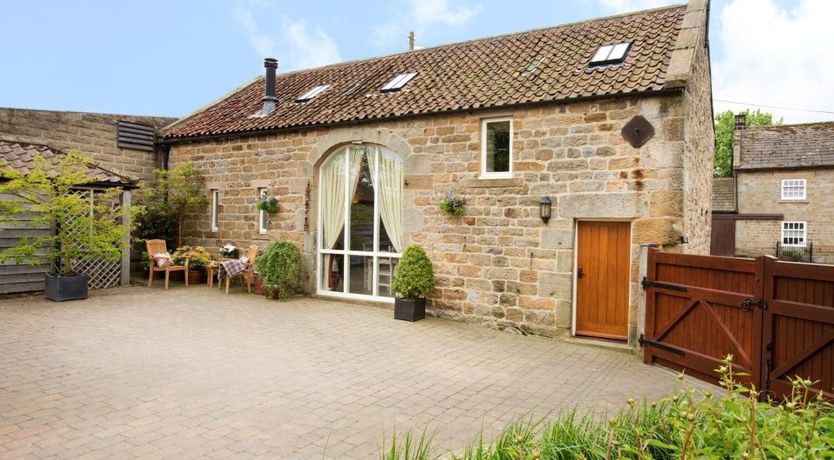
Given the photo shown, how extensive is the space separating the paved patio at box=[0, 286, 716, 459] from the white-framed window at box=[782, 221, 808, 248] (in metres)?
25.8

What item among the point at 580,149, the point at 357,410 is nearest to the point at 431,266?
the point at 580,149

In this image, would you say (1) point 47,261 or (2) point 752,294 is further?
(1) point 47,261

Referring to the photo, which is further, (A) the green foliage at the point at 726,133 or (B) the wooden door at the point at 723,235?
(A) the green foliage at the point at 726,133

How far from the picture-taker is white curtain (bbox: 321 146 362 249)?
11.2 m

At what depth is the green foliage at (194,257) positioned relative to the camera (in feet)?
42.2

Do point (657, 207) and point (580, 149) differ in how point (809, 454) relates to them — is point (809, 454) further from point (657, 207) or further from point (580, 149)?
point (580, 149)

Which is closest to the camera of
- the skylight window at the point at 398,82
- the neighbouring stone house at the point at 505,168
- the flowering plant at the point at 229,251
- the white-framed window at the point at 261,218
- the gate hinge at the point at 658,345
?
the gate hinge at the point at 658,345

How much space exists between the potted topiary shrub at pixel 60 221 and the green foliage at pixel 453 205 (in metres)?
6.75

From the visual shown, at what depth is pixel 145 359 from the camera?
666cm

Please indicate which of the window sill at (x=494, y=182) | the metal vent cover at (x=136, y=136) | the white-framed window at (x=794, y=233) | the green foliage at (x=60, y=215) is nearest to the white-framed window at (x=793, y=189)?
the white-framed window at (x=794, y=233)

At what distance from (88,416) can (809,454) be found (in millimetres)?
5322

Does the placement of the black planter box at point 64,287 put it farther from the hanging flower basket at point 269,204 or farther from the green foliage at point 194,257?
the hanging flower basket at point 269,204

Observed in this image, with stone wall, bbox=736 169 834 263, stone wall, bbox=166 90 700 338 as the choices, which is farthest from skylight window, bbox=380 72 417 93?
stone wall, bbox=736 169 834 263

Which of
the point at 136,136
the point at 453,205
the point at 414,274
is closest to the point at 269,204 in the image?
the point at 414,274
